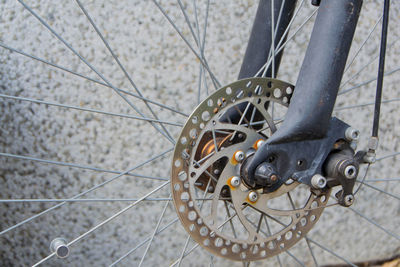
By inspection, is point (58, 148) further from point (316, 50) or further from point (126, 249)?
point (316, 50)

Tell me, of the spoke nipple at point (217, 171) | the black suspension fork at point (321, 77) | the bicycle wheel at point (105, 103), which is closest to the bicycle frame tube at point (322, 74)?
the black suspension fork at point (321, 77)

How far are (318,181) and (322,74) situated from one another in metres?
0.14

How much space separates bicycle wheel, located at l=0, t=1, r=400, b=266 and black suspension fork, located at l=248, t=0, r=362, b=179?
374 mm

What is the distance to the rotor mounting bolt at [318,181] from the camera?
68 cm

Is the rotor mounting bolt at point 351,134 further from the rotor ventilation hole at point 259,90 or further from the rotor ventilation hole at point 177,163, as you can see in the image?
the rotor ventilation hole at point 177,163

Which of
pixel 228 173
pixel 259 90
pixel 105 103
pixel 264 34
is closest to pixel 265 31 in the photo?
pixel 264 34

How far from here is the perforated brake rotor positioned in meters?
0.67

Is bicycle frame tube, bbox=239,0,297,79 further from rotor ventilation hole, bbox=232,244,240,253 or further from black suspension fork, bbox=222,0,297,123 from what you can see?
rotor ventilation hole, bbox=232,244,240,253

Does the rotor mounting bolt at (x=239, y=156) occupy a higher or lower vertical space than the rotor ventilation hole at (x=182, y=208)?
higher

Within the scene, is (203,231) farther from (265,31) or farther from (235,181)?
(265,31)

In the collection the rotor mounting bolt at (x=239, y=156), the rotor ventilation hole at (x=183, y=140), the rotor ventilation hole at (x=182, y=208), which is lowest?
the rotor ventilation hole at (x=182, y=208)

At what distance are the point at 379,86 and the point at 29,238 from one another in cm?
86

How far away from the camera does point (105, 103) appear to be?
113cm

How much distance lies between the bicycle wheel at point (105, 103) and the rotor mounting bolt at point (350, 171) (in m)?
0.37
